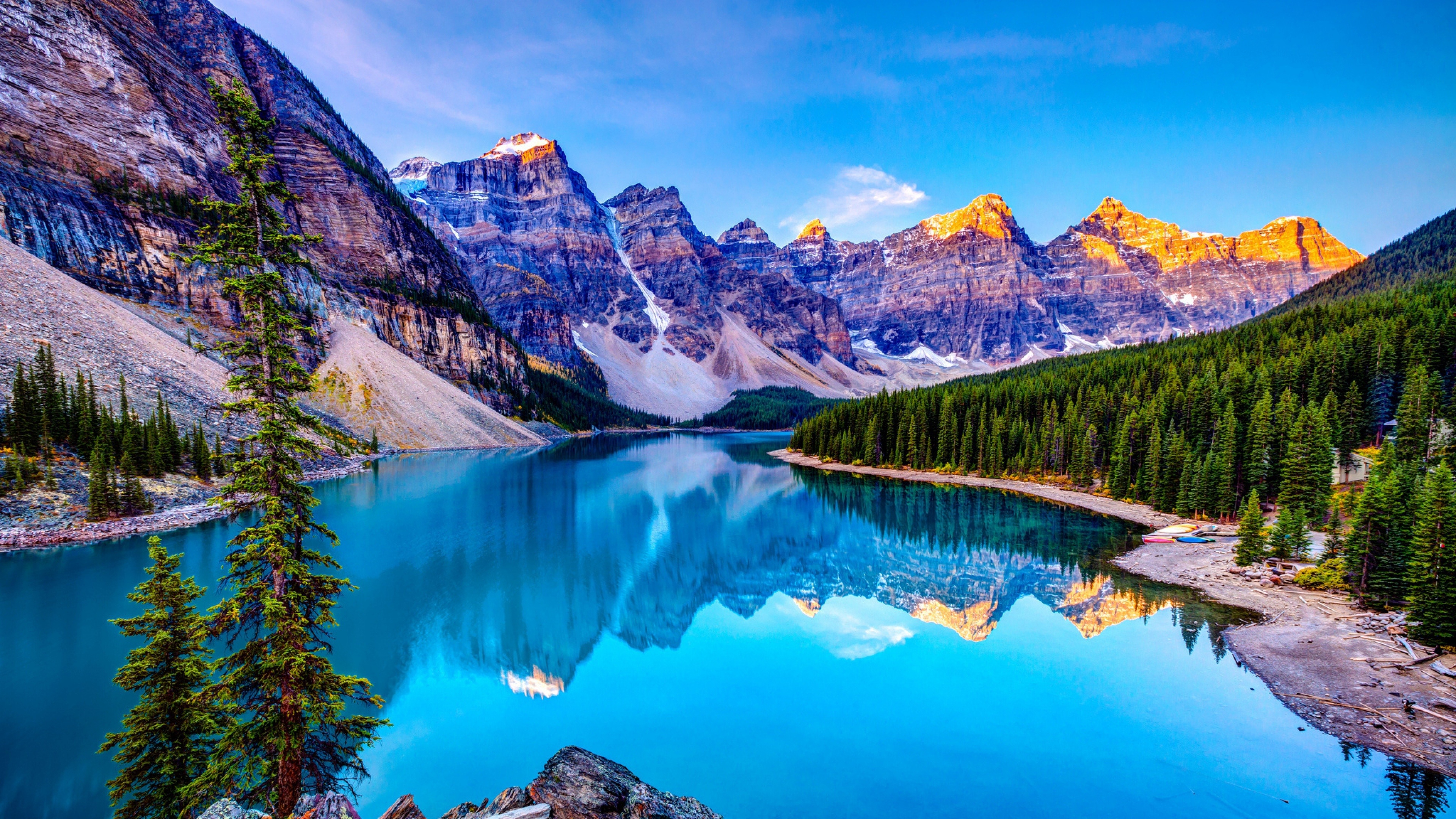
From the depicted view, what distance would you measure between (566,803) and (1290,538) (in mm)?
34697

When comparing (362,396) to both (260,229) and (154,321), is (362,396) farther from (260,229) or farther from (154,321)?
(260,229)

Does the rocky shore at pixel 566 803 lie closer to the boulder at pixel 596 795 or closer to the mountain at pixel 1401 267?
the boulder at pixel 596 795

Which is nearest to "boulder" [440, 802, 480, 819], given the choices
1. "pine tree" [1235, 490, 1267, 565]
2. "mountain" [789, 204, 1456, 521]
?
"pine tree" [1235, 490, 1267, 565]

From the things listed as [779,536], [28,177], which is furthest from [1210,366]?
[28,177]

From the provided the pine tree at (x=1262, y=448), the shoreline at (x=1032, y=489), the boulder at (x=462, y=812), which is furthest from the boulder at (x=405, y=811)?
the pine tree at (x=1262, y=448)

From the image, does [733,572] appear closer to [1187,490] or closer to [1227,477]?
[1187,490]

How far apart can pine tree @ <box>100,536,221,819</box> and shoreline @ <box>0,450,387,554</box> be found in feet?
72.7

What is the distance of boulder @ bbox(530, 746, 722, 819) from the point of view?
282 inches

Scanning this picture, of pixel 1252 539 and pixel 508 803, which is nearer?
pixel 508 803

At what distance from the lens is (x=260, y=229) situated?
9.84 m

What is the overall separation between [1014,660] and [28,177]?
101 metres

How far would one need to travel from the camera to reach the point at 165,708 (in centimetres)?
863

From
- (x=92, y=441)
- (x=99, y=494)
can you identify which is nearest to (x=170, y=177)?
(x=92, y=441)

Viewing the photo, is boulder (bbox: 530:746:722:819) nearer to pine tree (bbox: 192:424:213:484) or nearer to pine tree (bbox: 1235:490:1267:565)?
pine tree (bbox: 1235:490:1267:565)
